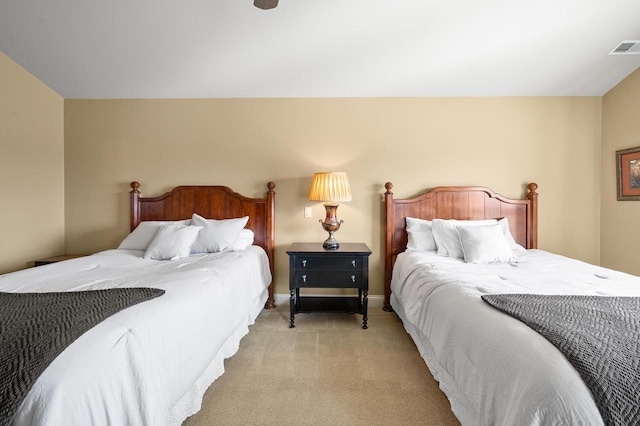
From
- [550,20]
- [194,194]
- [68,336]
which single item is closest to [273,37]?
[194,194]

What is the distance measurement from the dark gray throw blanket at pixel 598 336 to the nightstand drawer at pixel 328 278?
4.73 ft

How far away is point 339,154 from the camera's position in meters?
3.47

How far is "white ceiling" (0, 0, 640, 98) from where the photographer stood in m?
2.38

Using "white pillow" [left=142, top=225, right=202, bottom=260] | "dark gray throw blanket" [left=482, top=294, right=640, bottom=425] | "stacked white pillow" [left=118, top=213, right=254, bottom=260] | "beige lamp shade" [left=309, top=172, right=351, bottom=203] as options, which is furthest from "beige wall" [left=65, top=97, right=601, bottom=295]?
"dark gray throw blanket" [left=482, top=294, right=640, bottom=425]

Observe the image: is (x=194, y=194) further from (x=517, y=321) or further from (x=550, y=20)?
(x=550, y=20)

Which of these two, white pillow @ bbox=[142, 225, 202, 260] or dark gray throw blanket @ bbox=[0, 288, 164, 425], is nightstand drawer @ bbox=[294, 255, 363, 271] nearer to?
white pillow @ bbox=[142, 225, 202, 260]

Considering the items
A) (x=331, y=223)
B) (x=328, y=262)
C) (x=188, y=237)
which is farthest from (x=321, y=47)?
(x=188, y=237)

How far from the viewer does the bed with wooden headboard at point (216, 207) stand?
11.3ft

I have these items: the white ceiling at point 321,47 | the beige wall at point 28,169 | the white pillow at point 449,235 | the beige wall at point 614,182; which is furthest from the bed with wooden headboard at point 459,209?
the beige wall at point 28,169

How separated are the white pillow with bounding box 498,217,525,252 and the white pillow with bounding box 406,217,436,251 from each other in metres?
0.70

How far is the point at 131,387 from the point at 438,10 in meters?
2.87

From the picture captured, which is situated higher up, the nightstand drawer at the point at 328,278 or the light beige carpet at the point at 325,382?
the nightstand drawer at the point at 328,278

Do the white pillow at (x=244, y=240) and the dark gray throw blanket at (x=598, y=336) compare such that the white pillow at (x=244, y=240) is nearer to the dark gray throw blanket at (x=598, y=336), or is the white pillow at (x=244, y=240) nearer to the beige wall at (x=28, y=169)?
the beige wall at (x=28, y=169)

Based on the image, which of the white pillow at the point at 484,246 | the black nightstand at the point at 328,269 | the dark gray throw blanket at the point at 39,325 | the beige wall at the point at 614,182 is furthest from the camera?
the beige wall at the point at 614,182
